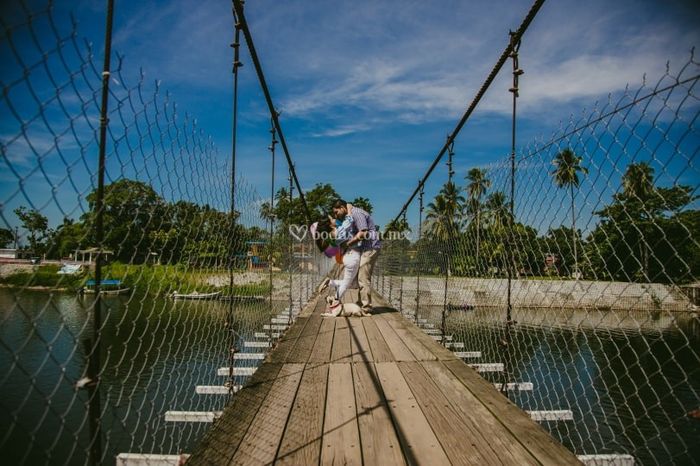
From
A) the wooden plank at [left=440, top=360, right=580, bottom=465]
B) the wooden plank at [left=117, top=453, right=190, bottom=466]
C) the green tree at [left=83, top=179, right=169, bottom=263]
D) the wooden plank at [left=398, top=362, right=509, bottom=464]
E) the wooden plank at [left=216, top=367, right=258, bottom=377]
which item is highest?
the green tree at [left=83, top=179, right=169, bottom=263]

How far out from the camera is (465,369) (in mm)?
2469

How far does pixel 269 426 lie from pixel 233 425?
5.9 inches

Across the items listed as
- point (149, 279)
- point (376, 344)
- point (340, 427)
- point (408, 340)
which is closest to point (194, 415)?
point (149, 279)

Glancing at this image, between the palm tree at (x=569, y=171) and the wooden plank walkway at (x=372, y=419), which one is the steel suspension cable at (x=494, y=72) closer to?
the palm tree at (x=569, y=171)

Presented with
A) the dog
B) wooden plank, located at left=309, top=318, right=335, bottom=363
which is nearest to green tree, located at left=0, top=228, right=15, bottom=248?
wooden plank, located at left=309, top=318, right=335, bottom=363

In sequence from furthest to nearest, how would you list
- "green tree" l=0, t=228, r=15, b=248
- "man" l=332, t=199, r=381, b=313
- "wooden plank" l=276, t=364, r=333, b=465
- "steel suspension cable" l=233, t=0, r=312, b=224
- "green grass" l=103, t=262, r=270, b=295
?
"man" l=332, t=199, r=381, b=313
"steel suspension cable" l=233, t=0, r=312, b=224
"green grass" l=103, t=262, r=270, b=295
"wooden plank" l=276, t=364, r=333, b=465
"green tree" l=0, t=228, r=15, b=248

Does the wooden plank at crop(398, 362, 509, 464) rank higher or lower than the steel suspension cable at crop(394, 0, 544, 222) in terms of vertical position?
lower

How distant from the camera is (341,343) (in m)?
3.31

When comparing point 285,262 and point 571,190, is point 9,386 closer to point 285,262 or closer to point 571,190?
point 285,262

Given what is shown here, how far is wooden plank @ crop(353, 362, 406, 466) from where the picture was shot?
4.74 feet

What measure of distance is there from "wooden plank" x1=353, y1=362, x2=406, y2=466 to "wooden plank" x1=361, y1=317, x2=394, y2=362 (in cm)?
46

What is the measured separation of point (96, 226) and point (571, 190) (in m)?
1.97

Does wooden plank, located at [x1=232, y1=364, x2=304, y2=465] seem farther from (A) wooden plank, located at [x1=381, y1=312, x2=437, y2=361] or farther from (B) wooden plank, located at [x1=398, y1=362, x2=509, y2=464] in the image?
(A) wooden plank, located at [x1=381, y1=312, x2=437, y2=361]

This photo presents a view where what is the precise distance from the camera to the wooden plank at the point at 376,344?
2838 millimetres
